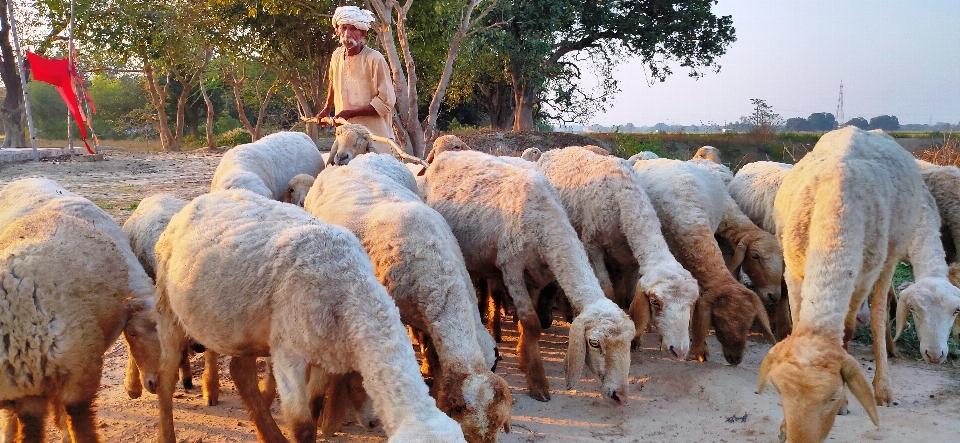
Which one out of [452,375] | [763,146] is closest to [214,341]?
[452,375]

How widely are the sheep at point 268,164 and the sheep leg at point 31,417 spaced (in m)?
2.20

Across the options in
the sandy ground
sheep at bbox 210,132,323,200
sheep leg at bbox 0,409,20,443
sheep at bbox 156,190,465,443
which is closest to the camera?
sheep at bbox 156,190,465,443

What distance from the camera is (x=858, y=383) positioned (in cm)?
368

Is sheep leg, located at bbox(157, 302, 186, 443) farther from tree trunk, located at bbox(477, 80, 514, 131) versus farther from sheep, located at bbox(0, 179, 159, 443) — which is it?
tree trunk, located at bbox(477, 80, 514, 131)

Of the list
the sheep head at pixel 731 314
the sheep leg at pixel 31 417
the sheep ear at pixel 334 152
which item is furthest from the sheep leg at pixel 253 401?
the sheep head at pixel 731 314

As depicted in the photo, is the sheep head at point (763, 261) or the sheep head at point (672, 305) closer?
the sheep head at point (672, 305)

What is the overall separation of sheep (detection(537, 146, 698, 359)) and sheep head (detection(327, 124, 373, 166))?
1843 mm

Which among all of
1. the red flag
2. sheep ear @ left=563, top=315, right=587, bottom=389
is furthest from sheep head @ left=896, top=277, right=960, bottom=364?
the red flag

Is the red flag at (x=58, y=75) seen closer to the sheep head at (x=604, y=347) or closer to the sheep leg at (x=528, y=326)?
the sheep leg at (x=528, y=326)

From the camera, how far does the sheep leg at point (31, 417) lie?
3.53 metres

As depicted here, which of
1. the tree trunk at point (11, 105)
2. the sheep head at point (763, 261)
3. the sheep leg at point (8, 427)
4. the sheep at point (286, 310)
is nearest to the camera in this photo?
the sheep at point (286, 310)

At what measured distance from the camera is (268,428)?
402cm

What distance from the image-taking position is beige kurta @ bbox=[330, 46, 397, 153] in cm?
774

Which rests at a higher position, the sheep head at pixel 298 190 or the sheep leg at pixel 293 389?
the sheep head at pixel 298 190
